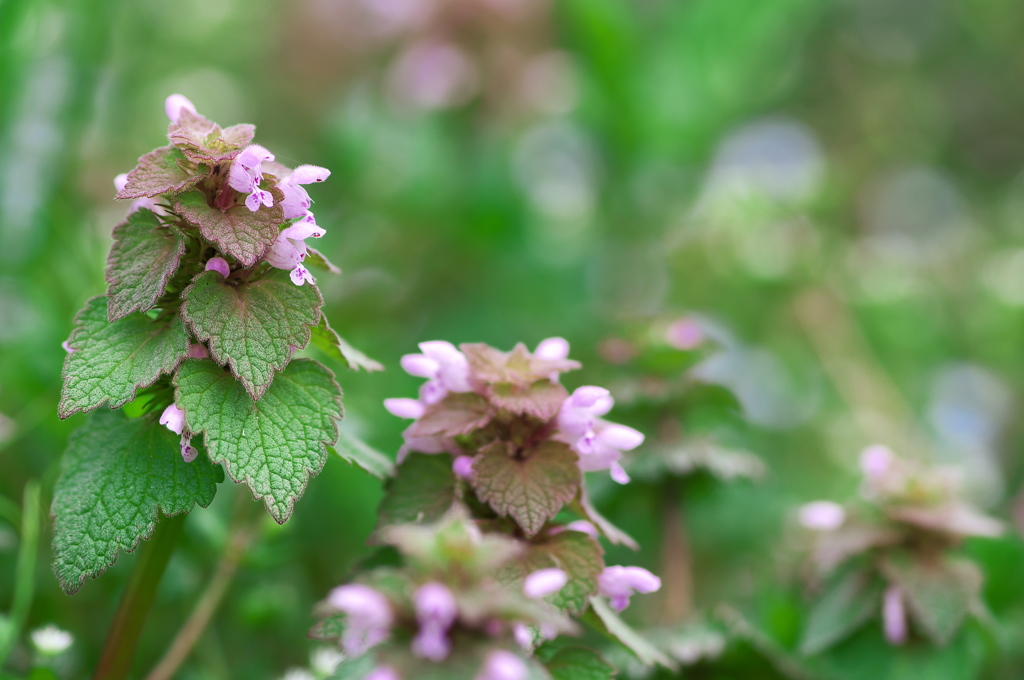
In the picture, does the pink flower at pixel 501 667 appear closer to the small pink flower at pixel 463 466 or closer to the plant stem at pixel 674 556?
the small pink flower at pixel 463 466

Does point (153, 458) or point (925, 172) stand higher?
point (153, 458)

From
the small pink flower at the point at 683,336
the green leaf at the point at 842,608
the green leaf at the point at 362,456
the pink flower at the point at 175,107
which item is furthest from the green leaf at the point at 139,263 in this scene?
the green leaf at the point at 842,608

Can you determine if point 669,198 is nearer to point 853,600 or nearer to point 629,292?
point 629,292

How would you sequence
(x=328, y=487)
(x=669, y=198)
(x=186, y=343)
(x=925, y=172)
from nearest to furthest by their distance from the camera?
1. (x=186, y=343)
2. (x=328, y=487)
3. (x=669, y=198)
4. (x=925, y=172)

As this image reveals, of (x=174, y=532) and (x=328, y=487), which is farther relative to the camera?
(x=328, y=487)

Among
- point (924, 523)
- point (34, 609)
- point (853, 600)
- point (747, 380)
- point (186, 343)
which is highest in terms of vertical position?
point (186, 343)

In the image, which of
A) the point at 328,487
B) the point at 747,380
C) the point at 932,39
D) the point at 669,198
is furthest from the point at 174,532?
the point at 932,39

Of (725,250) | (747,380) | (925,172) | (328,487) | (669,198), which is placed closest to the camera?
(328,487)
